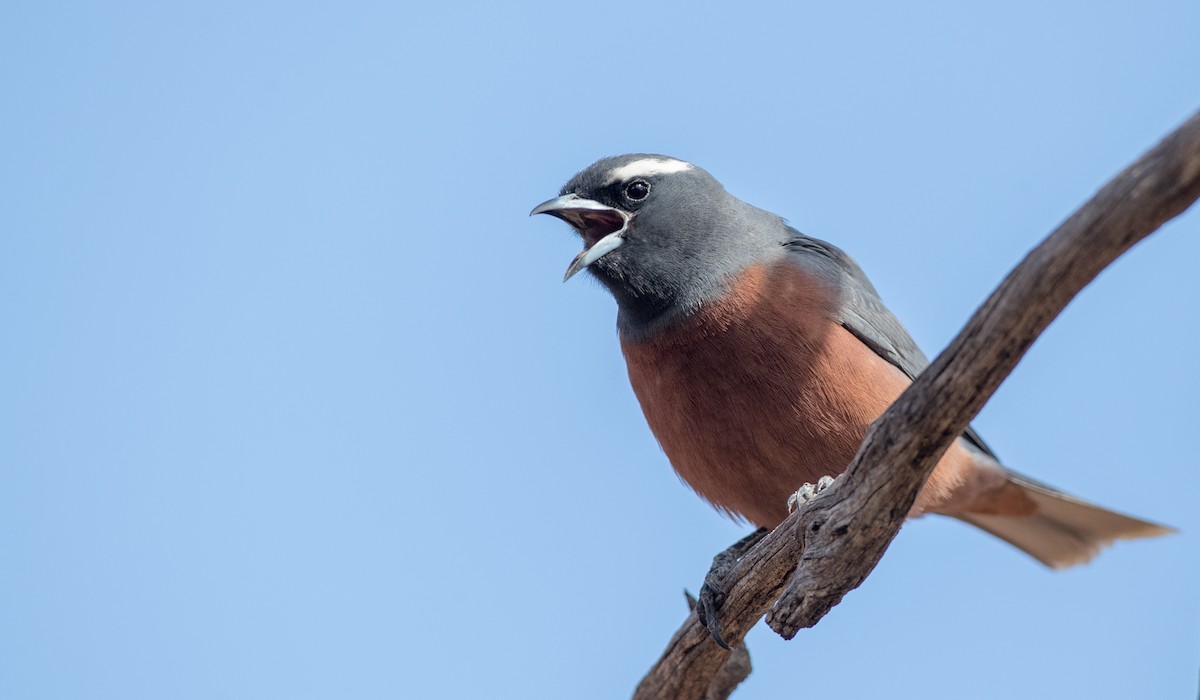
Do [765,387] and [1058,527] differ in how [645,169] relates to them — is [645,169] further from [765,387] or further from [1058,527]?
[1058,527]

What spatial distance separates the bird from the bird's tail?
0.06 metres

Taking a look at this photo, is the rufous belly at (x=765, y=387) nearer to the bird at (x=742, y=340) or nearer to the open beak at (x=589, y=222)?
the bird at (x=742, y=340)

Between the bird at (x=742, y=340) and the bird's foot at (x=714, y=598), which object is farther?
the bird at (x=742, y=340)

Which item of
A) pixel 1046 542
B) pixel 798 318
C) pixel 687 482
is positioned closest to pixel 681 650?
pixel 687 482

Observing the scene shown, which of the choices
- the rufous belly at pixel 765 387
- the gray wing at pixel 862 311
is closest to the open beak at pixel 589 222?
the rufous belly at pixel 765 387

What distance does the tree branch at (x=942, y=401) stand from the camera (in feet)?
13.0

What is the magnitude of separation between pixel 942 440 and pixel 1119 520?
5.15 metres

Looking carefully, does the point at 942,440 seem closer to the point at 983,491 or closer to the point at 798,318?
the point at 798,318

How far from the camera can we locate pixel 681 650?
24.6ft

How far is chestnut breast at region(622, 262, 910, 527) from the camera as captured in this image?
715 cm

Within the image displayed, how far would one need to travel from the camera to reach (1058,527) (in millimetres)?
9391

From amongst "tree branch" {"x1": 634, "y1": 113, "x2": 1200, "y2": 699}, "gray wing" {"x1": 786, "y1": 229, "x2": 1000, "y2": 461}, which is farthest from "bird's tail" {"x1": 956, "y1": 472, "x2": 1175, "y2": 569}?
"tree branch" {"x1": 634, "y1": 113, "x2": 1200, "y2": 699}

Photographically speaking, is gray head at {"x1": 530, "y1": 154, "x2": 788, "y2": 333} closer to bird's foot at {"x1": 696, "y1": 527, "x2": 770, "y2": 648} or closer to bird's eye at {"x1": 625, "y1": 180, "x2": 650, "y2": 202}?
bird's eye at {"x1": 625, "y1": 180, "x2": 650, "y2": 202}

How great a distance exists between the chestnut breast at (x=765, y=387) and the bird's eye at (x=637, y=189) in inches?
40.8
